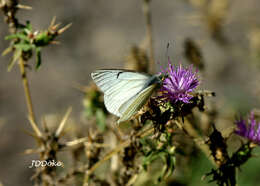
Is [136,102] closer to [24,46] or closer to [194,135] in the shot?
[194,135]

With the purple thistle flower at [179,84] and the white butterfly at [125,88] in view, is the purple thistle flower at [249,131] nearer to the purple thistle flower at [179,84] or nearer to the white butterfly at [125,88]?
the purple thistle flower at [179,84]

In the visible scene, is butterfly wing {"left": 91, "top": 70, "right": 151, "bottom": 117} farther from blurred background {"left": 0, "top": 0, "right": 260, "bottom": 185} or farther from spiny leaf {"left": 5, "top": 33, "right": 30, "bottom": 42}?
blurred background {"left": 0, "top": 0, "right": 260, "bottom": 185}

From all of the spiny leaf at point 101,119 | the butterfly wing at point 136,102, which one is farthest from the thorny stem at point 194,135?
the spiny leaf at point 101,119

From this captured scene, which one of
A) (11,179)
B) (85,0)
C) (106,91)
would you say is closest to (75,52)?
(85,0)

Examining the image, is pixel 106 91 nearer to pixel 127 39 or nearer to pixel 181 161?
pixel 181 161

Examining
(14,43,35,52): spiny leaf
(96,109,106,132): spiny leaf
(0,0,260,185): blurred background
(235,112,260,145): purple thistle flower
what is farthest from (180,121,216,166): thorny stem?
(0,0,260,185): blurred background

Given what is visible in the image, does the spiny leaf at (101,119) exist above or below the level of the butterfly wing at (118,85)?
below

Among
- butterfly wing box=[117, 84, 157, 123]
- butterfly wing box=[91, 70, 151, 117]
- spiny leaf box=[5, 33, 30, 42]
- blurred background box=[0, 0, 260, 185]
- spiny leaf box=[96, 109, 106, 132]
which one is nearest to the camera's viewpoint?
butterfly wing box=[117, 84, 157, 123]
